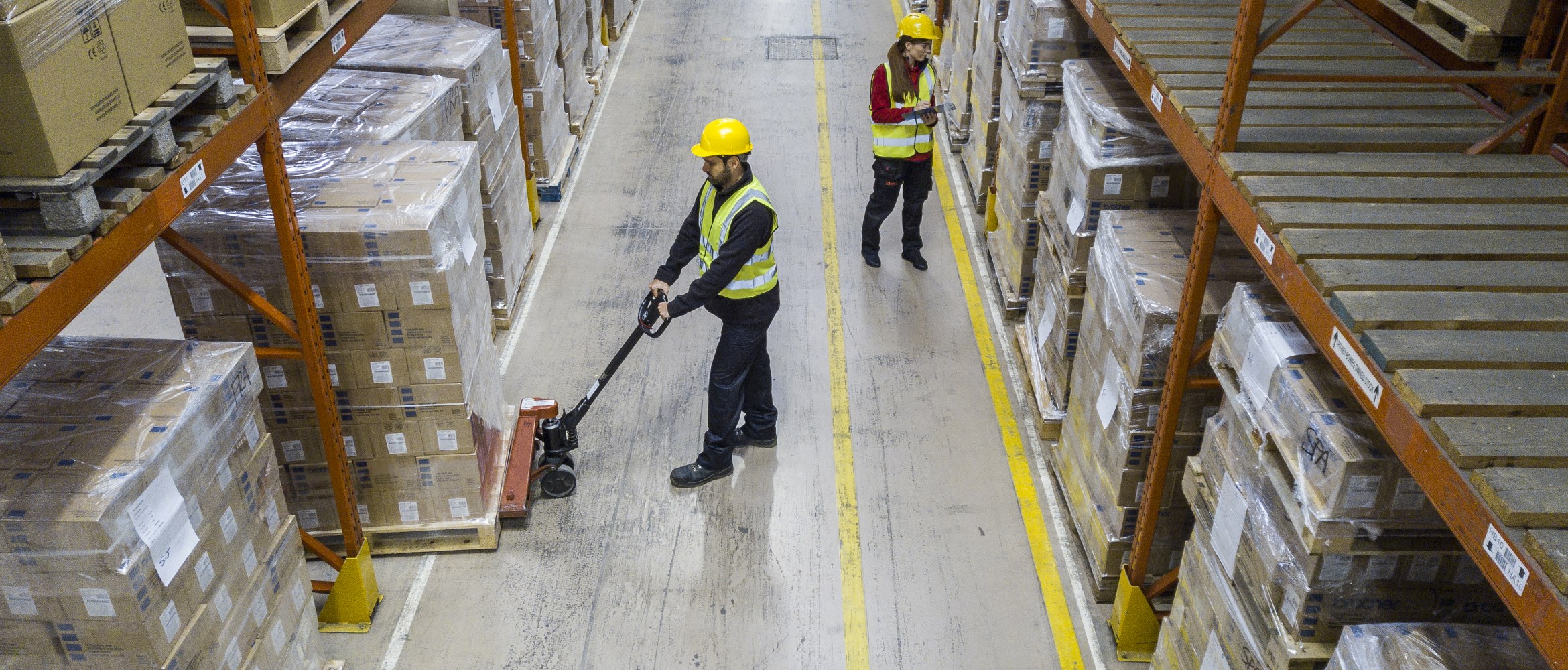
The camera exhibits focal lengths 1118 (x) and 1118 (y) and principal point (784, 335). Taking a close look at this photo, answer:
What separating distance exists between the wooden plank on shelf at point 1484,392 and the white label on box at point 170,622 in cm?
417

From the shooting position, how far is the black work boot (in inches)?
276

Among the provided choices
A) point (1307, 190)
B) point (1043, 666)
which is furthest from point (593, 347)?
point (1307, 190)

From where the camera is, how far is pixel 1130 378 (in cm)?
559

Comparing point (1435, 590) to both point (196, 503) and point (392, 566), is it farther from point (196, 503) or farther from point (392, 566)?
point (392, 566)

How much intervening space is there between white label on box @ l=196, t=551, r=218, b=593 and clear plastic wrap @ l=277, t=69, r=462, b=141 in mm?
2933

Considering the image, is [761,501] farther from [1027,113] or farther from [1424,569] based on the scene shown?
[1424,569]

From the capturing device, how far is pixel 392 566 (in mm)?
6383

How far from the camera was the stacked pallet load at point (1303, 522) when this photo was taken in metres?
3.79

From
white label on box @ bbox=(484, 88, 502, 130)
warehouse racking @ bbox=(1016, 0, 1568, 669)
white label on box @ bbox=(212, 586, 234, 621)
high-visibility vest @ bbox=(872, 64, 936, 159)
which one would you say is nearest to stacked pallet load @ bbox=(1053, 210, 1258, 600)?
warehouse racking @ bbox=(1016, 0, 1568, 669)

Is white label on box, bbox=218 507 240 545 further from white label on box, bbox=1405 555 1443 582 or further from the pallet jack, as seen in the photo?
white label on box, bbox=1405 555 1443 582

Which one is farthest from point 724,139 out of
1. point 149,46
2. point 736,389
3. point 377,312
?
point 149,46

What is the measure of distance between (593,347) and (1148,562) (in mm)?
4330

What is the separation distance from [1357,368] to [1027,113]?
15.9ft

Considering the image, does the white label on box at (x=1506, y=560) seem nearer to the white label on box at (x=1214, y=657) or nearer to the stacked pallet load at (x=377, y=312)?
the white label on box at (x=1214, y=657)
